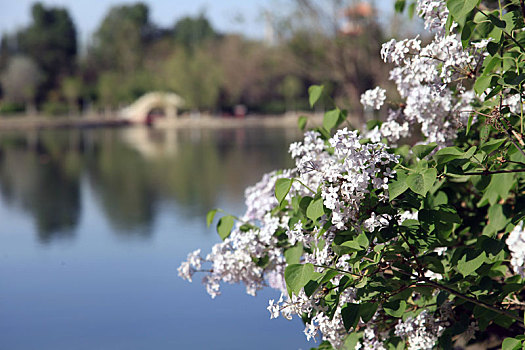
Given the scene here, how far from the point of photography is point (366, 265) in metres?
2.00

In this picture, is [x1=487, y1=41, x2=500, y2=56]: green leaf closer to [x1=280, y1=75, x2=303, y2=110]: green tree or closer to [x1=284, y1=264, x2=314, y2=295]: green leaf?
[x1=284, y1=264, x2=314, y2=295]: green leaf

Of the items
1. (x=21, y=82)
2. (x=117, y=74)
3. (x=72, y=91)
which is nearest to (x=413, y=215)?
(x=72, y=91)

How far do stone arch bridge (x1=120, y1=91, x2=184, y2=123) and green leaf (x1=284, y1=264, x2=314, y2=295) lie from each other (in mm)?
49703

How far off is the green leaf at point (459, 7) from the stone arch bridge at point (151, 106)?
49758mm

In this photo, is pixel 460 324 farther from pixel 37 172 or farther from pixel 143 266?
pixel 37 172

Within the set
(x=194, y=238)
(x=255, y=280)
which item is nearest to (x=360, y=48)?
(x=194, y=238)

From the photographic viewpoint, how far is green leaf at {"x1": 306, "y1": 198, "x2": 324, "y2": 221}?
6.15 feet

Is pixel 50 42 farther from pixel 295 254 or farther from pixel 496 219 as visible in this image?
pixel 496 219

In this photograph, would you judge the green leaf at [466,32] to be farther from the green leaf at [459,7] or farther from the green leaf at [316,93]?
the green leaf at [316,93]

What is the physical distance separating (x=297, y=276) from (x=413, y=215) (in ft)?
2.56

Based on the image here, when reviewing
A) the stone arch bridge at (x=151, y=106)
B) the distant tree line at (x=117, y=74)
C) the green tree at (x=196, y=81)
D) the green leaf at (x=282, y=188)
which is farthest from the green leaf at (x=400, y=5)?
the stone arch bridge at (x=151, y=106)

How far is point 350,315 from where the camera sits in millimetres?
1907

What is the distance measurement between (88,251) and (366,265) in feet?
16.8

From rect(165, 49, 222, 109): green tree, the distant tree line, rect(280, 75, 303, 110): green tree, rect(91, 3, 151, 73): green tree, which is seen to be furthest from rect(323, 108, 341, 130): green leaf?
rect(91, 3, 151, 73): green tree
